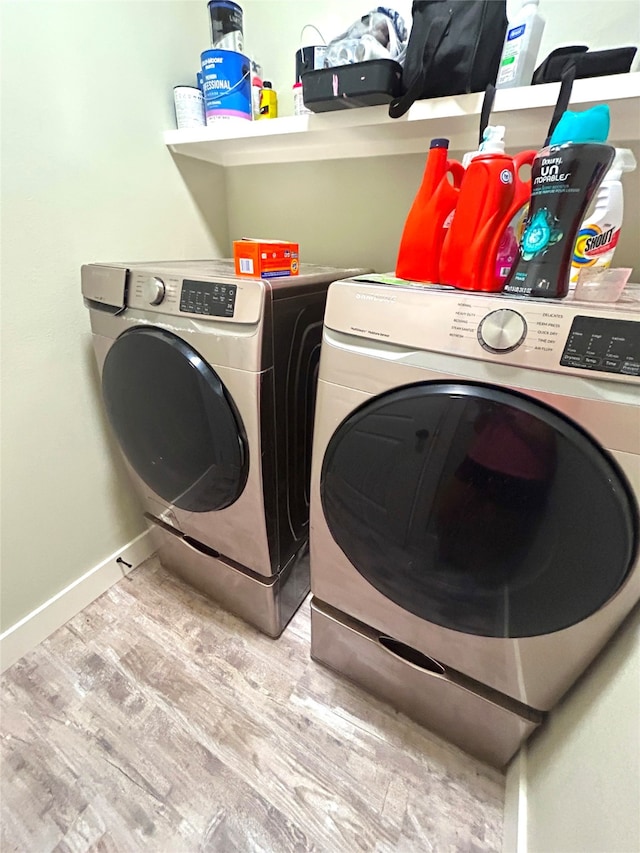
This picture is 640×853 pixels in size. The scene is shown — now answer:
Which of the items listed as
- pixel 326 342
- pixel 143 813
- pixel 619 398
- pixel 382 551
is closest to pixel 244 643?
pixel 143 813

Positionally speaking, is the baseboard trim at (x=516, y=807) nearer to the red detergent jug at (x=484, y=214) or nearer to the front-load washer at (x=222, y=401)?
the front-load washer at (x=222, y=401)

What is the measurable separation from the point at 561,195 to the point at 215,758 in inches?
52.8

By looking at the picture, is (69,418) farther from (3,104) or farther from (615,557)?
(615,557)

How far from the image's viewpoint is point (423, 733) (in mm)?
996

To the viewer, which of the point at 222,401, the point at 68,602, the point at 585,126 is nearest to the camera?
the point at 585,126

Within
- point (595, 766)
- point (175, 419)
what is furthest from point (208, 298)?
point (595, 766)

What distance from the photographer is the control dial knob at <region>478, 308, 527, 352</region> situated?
53 centimetres

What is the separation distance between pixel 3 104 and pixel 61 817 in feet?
5.02

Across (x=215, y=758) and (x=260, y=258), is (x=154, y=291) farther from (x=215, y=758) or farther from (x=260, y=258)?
(x=215, y=758)

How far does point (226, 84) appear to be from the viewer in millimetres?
1062

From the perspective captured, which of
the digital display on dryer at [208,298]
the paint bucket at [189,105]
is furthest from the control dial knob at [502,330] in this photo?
the paint bucket at [189,105]

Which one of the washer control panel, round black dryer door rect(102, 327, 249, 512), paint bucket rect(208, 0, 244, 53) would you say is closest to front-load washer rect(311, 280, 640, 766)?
round black dryer door rect(102, 327, 249, 512)

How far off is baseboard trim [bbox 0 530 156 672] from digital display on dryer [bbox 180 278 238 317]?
2.81 ft

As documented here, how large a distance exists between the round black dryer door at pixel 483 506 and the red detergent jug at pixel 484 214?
239 millimetres
